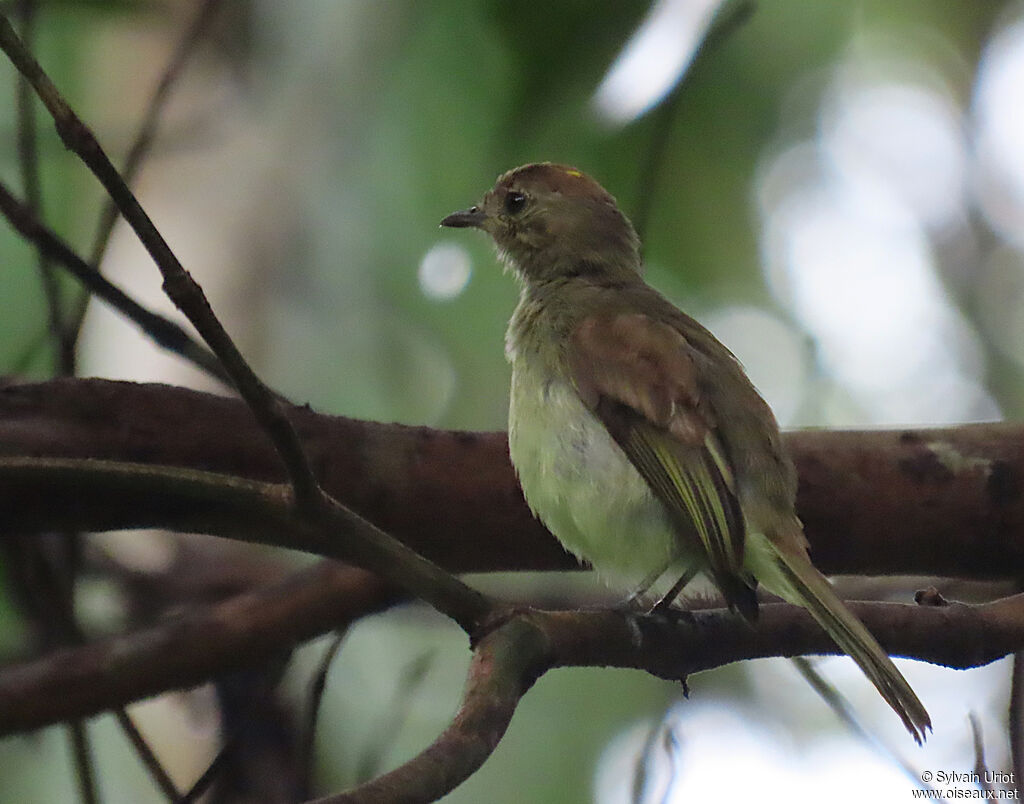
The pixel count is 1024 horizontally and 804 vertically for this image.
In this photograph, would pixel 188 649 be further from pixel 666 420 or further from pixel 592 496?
pixel 666 420

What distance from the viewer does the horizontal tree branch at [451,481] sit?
247cm

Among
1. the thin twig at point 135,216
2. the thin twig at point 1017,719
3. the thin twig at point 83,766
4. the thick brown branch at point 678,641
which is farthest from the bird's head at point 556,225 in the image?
the thin twig at point 135,216

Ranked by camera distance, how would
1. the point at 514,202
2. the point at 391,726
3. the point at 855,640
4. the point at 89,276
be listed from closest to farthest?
the point at 855,640 < the point at 89,276 < the point at 391,726 < the point at 514,202

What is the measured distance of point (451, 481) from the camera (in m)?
2.90

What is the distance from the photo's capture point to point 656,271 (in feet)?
17.7

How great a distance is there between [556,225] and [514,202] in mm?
206

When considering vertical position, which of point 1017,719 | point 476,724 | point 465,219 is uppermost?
point 465,219

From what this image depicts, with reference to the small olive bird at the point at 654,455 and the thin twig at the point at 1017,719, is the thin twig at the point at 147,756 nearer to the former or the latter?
the small olive bird at the point at 654,455

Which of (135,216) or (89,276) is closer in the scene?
(135,216)

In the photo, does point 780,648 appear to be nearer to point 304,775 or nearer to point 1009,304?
point 304,775

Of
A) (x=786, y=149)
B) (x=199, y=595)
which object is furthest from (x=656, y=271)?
(x=199, y=595)

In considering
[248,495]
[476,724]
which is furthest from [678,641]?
[248,495]

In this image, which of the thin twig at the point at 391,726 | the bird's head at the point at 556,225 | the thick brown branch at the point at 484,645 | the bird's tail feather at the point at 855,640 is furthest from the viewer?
the bird's head at the point at 556,225

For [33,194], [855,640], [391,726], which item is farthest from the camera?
[391,726]
